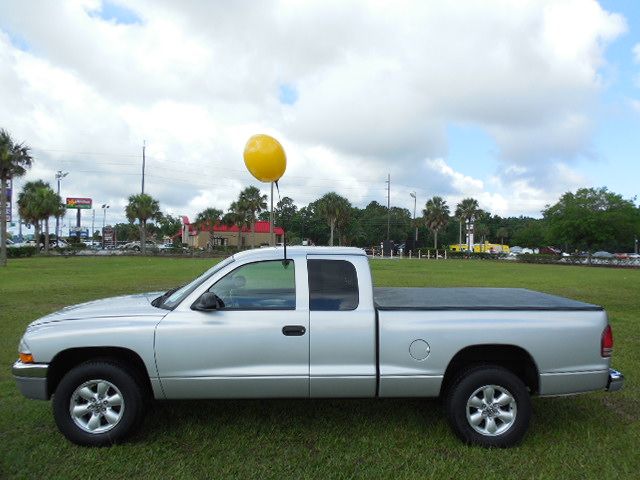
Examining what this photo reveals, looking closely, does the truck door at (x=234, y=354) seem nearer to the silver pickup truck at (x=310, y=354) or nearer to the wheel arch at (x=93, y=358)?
the silver pickup truck at (x=310, y=354)

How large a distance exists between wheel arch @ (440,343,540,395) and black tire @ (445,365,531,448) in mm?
186

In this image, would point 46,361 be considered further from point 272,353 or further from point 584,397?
point 584,397

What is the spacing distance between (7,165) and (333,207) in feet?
137

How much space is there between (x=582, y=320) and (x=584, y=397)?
77.1 inches

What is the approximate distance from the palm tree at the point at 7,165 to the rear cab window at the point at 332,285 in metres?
34.7

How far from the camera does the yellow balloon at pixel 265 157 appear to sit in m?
6.24

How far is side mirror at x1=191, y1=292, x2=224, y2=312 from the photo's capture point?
14.2ft

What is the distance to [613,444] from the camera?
4566 mm

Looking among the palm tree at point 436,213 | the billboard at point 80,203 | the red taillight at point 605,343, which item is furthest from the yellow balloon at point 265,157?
the billboard at point 80,203

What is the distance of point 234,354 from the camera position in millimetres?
4344

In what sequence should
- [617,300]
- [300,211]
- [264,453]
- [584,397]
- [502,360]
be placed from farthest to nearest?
[300,211] → [617,300] → [584,397] → [502,360] → [264,453]

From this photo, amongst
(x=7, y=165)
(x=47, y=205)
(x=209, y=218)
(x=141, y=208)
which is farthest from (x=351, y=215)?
(x=7, y=165)

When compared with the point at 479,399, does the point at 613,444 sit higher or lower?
lower

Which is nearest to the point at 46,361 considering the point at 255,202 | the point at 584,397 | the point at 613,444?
the point at 613,444
